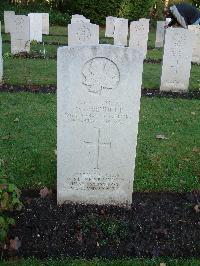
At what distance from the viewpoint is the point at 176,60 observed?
955 centimetres

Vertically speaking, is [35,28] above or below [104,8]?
below

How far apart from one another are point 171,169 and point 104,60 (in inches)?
85.1

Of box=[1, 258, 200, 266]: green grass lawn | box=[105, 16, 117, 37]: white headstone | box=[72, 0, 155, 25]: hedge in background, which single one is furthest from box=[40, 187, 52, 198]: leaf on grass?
box=[72, 0, 155, 25]: hedge in background

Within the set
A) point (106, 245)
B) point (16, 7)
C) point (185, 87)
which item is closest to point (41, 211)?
point (106, 245)

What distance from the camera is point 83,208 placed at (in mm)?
4422

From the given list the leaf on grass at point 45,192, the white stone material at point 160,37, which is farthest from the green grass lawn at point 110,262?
the white stone material at point 160,37

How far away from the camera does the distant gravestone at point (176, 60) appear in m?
9.20

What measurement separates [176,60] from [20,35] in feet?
18.9

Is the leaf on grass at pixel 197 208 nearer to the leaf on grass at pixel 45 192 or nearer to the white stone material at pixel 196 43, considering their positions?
the leaf on grass at pixel 45 192

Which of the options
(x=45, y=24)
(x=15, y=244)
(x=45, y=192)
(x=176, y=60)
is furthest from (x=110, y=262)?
(x=45, y=24)

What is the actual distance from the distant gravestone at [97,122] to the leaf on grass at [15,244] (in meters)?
0.73

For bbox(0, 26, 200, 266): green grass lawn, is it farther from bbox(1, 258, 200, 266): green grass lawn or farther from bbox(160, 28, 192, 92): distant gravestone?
bbox(160, 28, 192, 92): distant gravestone

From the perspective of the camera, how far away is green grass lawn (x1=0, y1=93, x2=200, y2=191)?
5141mm

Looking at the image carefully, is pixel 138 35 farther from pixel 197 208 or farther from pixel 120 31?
pixel 197 208
